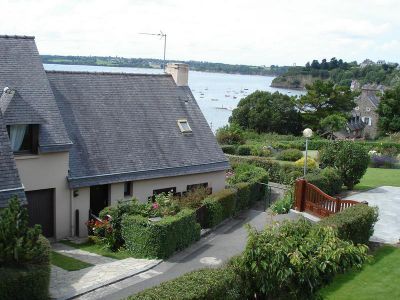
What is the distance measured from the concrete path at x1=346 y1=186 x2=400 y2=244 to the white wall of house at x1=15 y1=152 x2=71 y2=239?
11800mm

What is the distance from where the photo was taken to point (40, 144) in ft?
63.4

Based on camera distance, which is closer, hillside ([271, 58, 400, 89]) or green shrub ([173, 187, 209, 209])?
green shrub ([173, 187, 209, 209])

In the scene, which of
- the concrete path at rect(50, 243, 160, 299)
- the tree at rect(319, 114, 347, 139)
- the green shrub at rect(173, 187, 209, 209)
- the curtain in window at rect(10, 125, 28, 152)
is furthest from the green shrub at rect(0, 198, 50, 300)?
the tree at rect(319, 114, 347, 139)

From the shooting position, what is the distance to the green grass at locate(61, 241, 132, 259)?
18.4m

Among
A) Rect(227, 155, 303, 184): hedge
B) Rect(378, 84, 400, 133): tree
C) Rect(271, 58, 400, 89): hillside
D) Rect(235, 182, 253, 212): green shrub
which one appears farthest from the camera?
Rect(271, 58, 400, 89): hillside

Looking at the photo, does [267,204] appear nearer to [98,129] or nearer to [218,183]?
[218,183]

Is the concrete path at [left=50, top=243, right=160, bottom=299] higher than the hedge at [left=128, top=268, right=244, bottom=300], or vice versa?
the hedge at [left=128, top=268, right=244, bottom=300]

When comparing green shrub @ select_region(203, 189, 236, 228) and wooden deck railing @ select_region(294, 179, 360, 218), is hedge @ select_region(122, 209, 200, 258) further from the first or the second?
wooden deck railing @ select_region(294, 179, 360, 218)

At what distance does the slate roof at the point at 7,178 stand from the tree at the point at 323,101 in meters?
62.0

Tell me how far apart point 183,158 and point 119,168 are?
3794 mm

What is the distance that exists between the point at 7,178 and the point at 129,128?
32.9ft

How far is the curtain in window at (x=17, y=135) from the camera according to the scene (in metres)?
18.9

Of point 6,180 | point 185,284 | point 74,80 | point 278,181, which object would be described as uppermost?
point 74,80

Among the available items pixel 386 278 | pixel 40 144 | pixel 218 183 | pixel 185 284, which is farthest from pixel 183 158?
pixel 185 284
